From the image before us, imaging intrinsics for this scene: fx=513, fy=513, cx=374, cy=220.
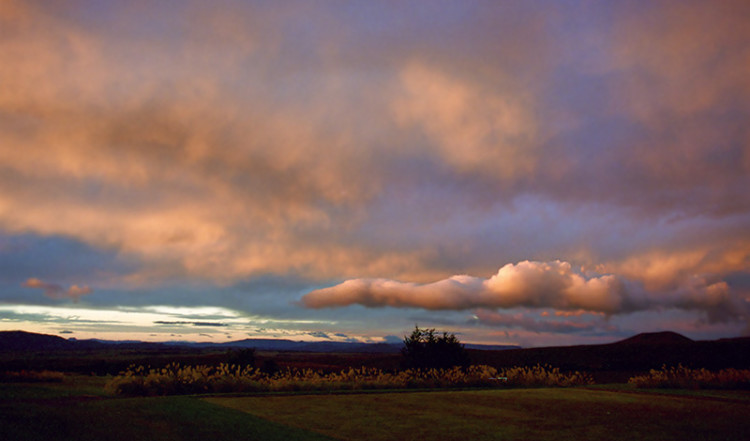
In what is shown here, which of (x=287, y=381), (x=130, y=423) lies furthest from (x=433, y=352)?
(x=130, y=423)

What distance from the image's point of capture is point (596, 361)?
72.0m

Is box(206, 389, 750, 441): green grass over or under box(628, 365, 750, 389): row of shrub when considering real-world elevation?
under

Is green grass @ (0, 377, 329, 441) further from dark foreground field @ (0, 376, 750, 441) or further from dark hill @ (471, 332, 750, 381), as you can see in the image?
dark hill @ (471, 332, 750, 381)

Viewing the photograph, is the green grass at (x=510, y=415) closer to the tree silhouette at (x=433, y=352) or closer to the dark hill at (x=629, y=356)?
A: the tree silhouette at (x=433, y=352)

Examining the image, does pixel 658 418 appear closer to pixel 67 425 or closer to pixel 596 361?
pixel 67 425

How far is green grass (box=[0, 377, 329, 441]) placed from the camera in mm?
8742

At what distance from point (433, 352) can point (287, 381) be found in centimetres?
1054

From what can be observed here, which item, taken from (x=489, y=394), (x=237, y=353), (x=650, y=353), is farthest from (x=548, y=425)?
A: (x=650, y=353)

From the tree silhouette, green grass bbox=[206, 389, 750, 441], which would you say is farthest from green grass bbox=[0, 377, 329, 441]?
the tree silhouette

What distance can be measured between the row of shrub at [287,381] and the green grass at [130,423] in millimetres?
4980

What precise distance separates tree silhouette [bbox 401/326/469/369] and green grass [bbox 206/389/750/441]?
1028 cm

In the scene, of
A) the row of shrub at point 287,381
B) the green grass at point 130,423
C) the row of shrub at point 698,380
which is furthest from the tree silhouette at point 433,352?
the green grass at point 130,423

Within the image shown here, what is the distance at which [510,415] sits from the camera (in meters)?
12.4

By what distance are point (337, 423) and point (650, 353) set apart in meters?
70.0
